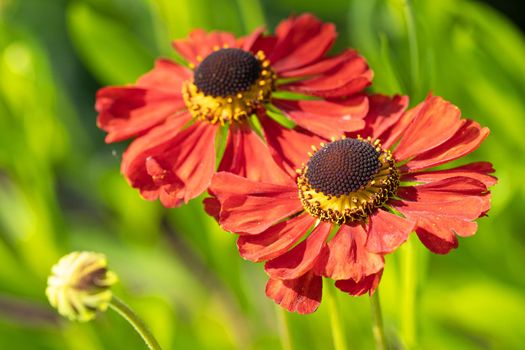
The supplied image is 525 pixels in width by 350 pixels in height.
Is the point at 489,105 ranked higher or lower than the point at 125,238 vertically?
higher

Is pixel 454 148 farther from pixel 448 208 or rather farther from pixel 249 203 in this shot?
pixel 249 203

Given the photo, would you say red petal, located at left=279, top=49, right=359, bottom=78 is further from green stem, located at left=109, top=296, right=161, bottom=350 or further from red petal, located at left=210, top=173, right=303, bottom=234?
green stem, located at left=109, top=296, right=161, bottom=350

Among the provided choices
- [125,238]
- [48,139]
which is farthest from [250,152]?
[125,238]

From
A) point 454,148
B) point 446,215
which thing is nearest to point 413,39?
point 454,148

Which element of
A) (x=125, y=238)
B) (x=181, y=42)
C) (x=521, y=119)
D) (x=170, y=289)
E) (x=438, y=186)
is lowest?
(x=170, y=289)

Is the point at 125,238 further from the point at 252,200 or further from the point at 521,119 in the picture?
the point at 252,200

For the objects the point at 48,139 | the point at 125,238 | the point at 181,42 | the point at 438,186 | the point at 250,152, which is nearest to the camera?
the point at 438,186

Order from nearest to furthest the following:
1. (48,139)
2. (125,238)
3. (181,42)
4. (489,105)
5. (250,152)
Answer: (250,152)
(181,42)
(489,105)
(48,139)
(125,238)
